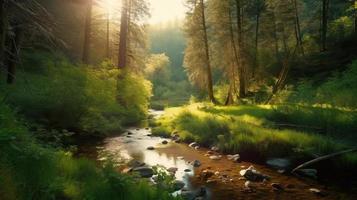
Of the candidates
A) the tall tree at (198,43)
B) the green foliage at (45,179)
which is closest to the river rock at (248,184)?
the green foliage at (45,179)

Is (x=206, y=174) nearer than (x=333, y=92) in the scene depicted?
Yes

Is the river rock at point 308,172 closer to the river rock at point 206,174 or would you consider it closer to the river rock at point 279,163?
the river rock at point 279,163

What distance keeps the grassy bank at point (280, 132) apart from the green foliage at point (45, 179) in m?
7.14

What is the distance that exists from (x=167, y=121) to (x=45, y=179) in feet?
52.8

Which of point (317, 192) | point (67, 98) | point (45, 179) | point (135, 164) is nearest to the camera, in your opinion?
point (45, 179)

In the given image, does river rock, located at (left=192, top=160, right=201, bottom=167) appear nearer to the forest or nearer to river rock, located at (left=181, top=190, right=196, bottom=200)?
the forest

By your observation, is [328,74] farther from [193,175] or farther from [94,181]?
[94,181]

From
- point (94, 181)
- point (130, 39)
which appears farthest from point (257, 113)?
point (130, 39)

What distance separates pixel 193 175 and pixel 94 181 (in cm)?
473

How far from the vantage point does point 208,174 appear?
10.5 metres

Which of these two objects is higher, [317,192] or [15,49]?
[15,49]

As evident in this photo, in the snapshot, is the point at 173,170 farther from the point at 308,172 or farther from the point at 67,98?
the point at 67,98

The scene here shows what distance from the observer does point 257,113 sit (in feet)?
56.4

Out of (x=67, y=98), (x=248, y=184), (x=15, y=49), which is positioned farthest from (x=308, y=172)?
(x=67, y=98)
